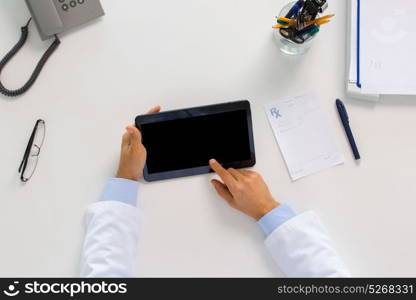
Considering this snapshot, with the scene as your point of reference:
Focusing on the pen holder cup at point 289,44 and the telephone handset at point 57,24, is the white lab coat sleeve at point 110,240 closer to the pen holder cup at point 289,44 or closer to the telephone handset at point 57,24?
the telephone handset at point 57,24

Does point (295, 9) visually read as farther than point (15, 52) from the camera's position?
No

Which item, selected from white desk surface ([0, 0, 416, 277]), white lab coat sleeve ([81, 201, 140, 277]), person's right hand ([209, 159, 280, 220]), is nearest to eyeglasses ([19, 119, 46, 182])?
white desk surface ([0, 0, 416, 277])

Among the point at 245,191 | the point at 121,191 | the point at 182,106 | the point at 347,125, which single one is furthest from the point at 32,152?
the point at 347,125

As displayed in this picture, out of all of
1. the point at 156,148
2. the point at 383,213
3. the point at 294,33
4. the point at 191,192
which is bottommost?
the point at 383,213

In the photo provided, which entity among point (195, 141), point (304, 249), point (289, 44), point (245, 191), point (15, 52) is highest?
point (15, 52)

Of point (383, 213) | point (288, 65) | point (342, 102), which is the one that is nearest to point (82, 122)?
point (288, 65)

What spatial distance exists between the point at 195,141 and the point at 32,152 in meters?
0.39

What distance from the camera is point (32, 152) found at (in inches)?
34.0

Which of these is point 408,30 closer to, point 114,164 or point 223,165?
point 223,165

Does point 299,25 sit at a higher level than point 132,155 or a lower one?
higher

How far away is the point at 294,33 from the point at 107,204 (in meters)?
0.57

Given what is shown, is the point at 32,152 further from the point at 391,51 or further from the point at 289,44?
the point at 391,51

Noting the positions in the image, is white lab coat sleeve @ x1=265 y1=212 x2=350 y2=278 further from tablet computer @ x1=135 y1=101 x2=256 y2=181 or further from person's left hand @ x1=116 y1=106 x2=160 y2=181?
person's left hand @ x1=116 y1=106 x2=160 y2=181

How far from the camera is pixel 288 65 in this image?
0.87m
